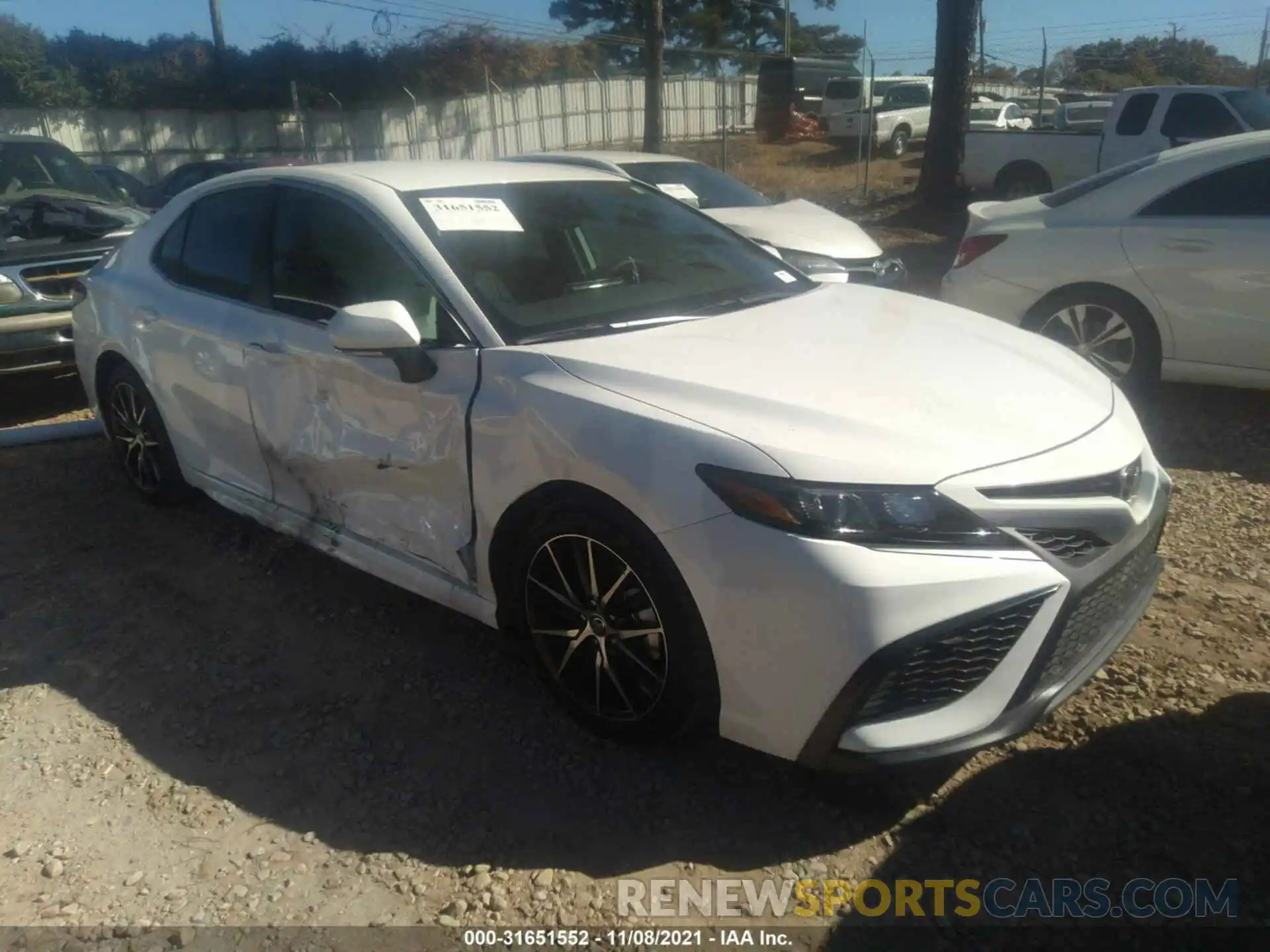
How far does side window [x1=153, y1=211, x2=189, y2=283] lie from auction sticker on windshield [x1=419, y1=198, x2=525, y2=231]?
5.13 ft

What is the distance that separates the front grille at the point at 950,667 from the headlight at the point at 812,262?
5.12 m

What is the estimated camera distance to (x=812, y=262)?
7.55 m

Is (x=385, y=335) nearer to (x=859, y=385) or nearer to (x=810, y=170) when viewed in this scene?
(x=859, y=385)

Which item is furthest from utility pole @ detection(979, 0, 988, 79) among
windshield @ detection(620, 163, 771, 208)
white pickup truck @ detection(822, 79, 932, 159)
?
windshield @ detection(620, 163, 771, 208)

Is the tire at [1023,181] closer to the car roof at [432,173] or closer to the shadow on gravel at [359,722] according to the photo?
the car roof at [432,173]

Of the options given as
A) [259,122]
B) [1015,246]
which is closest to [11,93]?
[259,122]

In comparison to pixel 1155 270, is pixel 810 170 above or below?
below

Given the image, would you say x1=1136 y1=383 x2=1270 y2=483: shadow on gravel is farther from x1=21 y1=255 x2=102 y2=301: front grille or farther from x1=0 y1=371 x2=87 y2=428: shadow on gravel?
x1=0 y1=371 x2=87 y2=428: shadow on gravel

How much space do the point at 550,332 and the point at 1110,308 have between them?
154 inches

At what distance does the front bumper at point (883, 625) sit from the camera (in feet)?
7.77

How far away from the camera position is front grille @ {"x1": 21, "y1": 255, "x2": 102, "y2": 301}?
6730mm


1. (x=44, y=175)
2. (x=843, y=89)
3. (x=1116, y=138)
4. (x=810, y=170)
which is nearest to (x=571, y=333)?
(x=44, y=175)

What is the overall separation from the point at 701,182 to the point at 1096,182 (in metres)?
3.88

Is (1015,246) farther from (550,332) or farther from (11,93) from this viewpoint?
(11,93)
